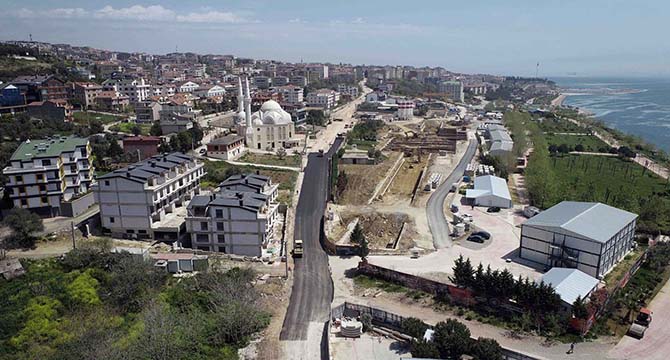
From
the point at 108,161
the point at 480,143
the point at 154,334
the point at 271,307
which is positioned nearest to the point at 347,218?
the point at 271,307

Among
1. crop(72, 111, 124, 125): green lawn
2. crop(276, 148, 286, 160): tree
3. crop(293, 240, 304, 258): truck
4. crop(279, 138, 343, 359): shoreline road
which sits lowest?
crop(279, 138, 343, 359): shoreline road

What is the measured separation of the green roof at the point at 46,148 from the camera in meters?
30.1

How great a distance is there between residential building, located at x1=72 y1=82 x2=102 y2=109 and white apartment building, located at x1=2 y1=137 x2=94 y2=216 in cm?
3532

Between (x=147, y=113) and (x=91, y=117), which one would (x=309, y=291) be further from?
(x=91, y=117)

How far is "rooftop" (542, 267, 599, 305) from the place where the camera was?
774 inches

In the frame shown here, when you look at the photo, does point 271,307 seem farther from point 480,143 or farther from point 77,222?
point 480,143

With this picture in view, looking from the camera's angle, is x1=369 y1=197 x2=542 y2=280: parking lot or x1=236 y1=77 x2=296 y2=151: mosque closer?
x1=369 y1=197 x2=542 y2=280: parking lot

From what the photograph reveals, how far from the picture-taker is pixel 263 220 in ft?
85.4

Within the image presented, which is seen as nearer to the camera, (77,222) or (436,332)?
(436,332)

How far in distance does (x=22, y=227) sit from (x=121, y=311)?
1108 centimetres

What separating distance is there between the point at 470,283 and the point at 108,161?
113ft

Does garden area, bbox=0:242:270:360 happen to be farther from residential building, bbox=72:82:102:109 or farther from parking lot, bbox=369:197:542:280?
residential building, bbox=72:82:102:109

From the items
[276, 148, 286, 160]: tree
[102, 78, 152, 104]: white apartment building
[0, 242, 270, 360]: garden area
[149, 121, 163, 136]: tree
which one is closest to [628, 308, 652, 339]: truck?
[0, 242, 270, 360]: garden area

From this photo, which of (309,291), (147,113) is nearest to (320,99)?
(147,113)
